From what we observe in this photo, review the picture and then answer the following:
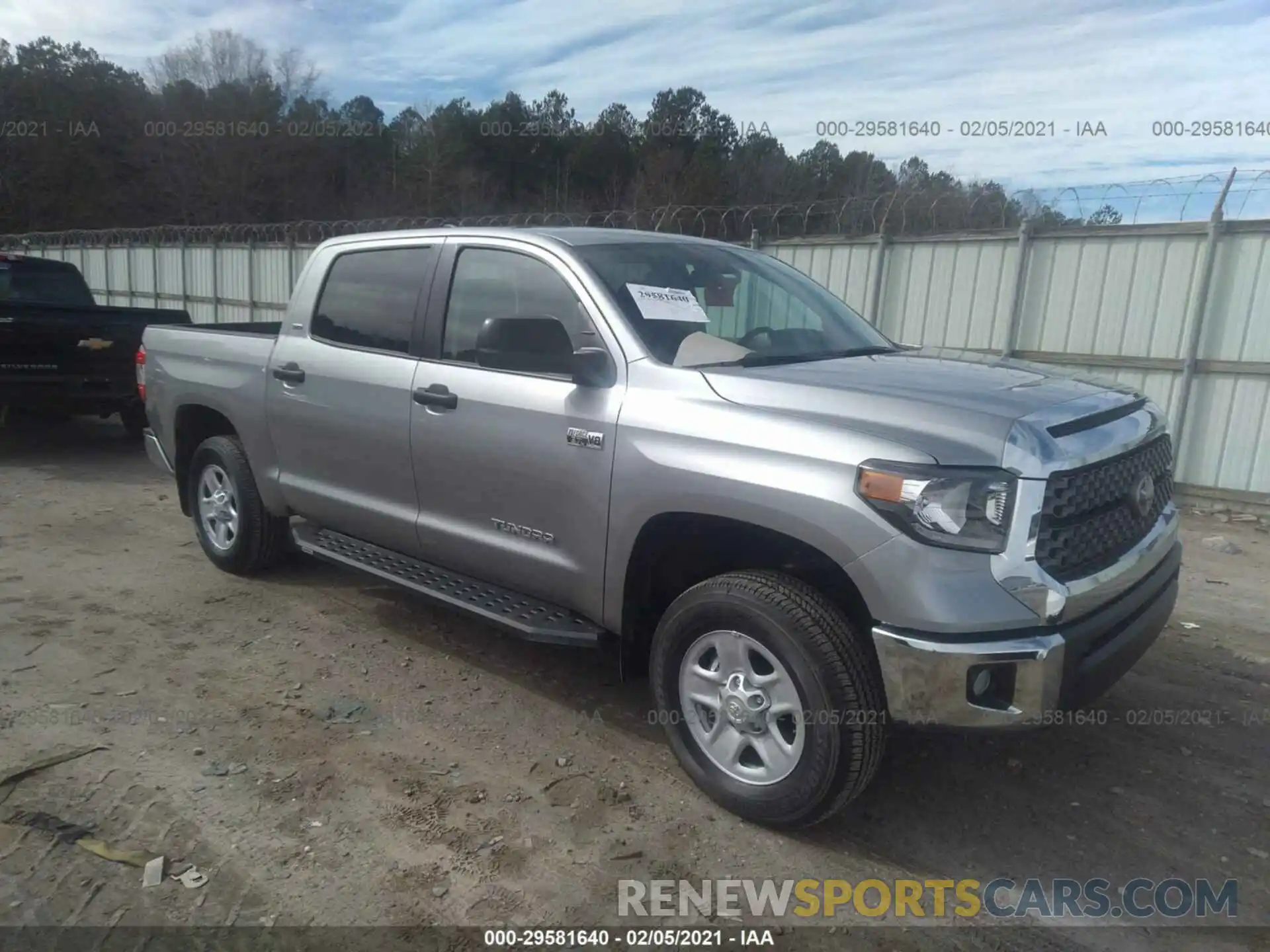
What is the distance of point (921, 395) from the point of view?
2.98 meters

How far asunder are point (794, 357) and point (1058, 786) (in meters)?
1.89

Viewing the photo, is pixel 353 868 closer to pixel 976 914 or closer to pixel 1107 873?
pixel 976 914

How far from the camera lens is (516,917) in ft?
8.89

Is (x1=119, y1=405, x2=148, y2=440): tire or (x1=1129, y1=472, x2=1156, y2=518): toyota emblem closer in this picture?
(x1=1129, y1=472, x2=1156, y2=518): toyota emblem

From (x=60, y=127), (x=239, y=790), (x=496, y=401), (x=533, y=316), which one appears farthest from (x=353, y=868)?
(x=60, y=127)

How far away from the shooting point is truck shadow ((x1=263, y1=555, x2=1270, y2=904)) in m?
3.05

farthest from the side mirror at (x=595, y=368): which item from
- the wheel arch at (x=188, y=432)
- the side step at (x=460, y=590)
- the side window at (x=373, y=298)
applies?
the wheel arch at (x=188, y=432)

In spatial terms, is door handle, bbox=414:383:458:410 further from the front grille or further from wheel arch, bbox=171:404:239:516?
the front grille

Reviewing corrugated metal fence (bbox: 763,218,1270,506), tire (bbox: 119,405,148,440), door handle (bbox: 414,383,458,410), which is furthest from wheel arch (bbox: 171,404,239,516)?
corrugated metal fence (bbox: 763,218,1270,506)

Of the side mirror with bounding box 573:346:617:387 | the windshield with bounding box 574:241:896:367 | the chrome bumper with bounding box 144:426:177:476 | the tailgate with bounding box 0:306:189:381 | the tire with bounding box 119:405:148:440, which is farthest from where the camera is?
the tire with bounding box 119:405:148:440

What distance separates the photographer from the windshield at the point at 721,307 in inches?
141

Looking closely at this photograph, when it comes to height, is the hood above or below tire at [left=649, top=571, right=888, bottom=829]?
above

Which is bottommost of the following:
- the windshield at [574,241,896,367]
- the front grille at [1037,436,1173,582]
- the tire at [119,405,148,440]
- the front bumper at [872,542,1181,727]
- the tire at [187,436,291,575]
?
the tire at [119,405,148,440]

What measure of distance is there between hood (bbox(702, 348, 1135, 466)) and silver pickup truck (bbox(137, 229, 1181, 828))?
0.4 inches
